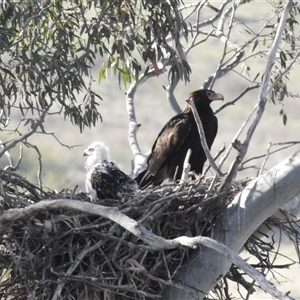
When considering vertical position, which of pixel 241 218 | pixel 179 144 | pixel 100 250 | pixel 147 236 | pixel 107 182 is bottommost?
pixel 147 236

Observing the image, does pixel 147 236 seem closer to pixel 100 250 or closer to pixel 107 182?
pixel 100 250

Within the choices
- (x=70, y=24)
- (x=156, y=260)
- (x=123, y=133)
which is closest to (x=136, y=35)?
(x=70, y=24)

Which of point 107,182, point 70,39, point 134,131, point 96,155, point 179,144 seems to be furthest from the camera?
point 134,131

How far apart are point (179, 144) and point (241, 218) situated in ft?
8.92


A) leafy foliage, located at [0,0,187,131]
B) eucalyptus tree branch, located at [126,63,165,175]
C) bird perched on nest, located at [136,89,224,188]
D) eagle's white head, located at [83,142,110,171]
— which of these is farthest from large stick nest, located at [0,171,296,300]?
eucalyptus tree branch, located at [126,63,165,175]

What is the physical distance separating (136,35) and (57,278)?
2.96m

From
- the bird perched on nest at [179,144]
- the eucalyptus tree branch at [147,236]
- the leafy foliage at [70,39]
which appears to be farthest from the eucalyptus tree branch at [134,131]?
the eucalyptus tree branch at [147,236]

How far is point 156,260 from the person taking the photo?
507cm

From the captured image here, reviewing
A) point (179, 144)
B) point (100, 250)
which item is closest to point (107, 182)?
point (179, 144)

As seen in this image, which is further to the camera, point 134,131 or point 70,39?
point 134,131

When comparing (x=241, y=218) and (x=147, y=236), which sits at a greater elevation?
(x=241, y=218)

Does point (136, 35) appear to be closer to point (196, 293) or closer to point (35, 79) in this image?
point (35, 79)

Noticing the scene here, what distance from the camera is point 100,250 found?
5055mm

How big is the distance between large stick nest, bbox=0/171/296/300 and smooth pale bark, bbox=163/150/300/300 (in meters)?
0.10
